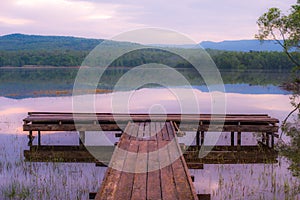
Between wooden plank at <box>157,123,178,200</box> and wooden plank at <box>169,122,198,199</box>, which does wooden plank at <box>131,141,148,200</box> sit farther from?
wooden plank at <box>169,122,198,199</box>

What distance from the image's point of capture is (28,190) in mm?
9516

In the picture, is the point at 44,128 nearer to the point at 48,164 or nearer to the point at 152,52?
the point at 48,164

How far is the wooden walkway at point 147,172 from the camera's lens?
6457 millimetres

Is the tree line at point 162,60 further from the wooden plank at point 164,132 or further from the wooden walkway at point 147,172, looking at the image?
the wooden walkway at point 147,172

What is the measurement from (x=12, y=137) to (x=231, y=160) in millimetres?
9741

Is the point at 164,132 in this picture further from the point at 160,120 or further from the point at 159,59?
the point at 159,59

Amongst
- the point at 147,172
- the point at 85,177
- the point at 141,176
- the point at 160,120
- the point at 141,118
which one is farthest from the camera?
the point at 141,118

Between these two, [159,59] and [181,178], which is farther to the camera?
[159,59]

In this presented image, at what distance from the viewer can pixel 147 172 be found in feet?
25.1

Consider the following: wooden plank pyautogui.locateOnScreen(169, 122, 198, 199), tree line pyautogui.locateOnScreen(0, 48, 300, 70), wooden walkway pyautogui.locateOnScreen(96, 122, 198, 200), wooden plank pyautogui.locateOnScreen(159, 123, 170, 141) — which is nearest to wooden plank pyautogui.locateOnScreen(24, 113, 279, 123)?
wooden plank pyautogui.locateOnScreen(159, 123, 170, 141)

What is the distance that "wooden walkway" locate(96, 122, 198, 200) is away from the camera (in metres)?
6.46

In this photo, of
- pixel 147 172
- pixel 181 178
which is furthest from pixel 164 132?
pixel 181 178

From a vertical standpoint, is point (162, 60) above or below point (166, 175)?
above

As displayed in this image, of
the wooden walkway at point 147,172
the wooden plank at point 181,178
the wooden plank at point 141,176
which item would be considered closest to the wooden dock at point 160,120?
the wooden walkway at point 147,172
